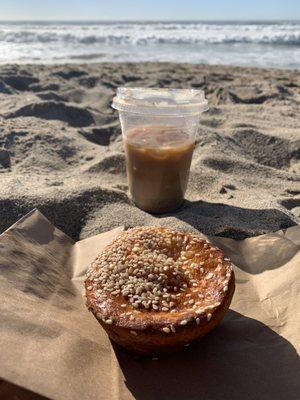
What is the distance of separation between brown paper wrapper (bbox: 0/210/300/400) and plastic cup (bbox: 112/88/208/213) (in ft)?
2.52

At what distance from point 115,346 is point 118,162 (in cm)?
195

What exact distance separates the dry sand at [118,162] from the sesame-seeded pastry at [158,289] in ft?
1.90

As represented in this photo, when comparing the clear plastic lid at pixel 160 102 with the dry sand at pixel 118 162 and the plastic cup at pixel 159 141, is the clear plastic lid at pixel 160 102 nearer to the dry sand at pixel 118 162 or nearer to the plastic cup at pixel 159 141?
the plastic cup at pixel 159 141

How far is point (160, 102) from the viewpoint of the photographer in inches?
107

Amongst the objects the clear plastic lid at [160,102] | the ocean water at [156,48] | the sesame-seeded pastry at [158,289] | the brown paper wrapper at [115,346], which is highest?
the clear plastic lid at [160,102]

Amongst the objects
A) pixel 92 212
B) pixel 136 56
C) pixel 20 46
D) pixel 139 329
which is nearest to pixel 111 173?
pixel 92 212

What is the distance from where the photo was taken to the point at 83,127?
15.1ft

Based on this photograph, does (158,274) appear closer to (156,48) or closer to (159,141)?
(159,141)

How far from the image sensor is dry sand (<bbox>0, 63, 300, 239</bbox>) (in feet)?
8.37

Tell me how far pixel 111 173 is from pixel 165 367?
6.46ft

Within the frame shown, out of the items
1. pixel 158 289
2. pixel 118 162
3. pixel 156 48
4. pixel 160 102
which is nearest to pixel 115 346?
pixel 158 289

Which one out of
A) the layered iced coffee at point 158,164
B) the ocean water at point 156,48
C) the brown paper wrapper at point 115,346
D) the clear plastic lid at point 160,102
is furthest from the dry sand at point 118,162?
the ocean water at point 156,48

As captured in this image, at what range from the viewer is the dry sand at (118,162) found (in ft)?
8.37

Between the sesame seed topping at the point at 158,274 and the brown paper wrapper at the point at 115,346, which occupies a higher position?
the sesame seed topping at the point at 158,274
